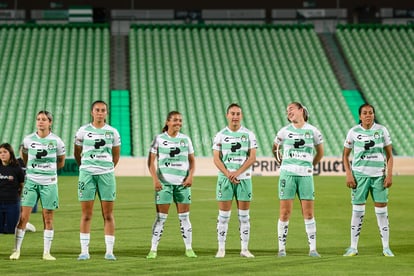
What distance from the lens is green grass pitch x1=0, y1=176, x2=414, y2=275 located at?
11625 mm

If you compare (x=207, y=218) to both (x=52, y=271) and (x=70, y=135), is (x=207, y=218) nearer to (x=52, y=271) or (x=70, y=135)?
(x=52, y=271)

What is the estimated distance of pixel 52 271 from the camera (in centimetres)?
1137

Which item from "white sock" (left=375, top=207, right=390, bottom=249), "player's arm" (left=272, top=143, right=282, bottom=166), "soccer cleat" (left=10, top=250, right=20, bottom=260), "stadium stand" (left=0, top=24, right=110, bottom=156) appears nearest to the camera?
"soccer cleat" (left=10, top=250, right=20, bottom=260)

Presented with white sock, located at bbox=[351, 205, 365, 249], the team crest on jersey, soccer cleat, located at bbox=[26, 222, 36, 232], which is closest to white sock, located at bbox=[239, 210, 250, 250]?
white sock, located at bbox=[351, 205, 365, 249]

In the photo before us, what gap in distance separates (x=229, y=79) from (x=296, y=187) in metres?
33.8

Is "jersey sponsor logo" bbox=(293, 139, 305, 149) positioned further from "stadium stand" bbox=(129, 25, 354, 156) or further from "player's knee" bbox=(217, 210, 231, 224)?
"stadium stand" bbox=(129, 25, 354, 156)

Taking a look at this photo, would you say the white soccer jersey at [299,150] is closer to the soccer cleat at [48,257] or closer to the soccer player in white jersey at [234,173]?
the soccer player in white jersey at [234,173]

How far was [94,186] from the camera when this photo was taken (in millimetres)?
12695

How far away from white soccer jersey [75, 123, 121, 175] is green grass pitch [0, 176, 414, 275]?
1348mm

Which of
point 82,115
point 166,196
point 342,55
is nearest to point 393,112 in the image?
point 342,55

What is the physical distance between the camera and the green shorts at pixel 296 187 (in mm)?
13016

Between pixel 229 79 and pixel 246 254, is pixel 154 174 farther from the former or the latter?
pixel 229 79

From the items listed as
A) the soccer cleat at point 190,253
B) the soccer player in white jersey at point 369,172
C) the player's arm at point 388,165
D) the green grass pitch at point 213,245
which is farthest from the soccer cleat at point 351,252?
the soccer cleat at point 190,253

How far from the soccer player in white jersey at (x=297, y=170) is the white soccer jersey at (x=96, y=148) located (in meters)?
Answer: 2.66
